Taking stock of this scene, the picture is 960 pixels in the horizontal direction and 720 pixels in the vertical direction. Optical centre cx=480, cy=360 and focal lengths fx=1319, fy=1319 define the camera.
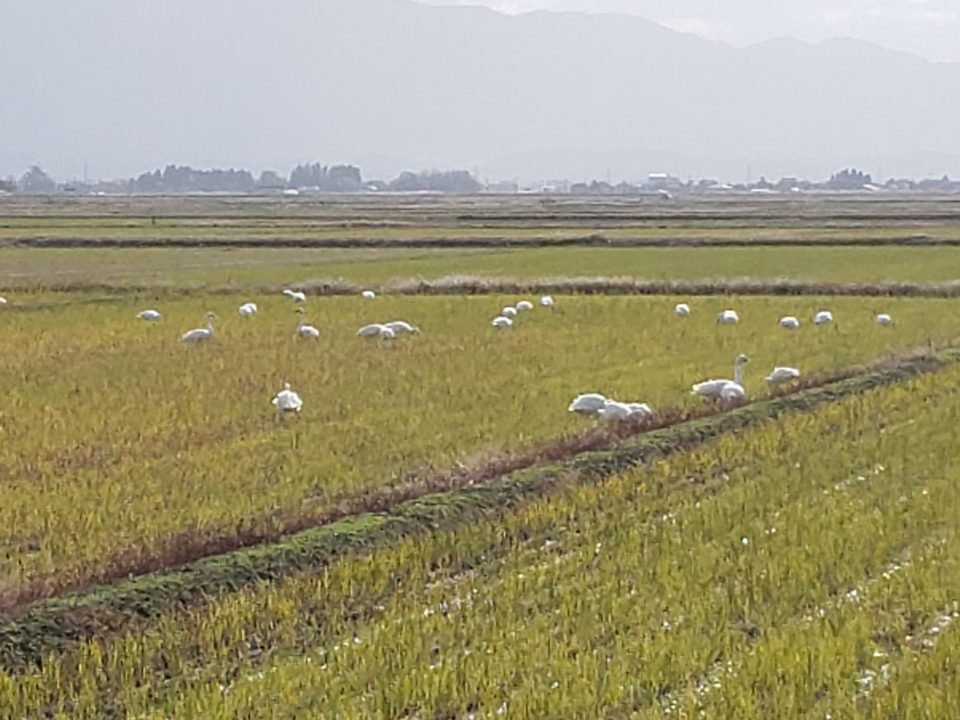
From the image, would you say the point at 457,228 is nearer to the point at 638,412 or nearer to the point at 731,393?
the point at 731,393

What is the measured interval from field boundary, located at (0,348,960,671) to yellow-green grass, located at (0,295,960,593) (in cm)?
43

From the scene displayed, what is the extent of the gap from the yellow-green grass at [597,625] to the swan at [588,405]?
275 centimetres

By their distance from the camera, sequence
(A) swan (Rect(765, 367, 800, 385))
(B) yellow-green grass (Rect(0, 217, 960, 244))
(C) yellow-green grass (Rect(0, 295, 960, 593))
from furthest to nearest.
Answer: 1. (B) yellow-green grass (Rect(0, 217, 960, 244))
2. (A) swan (Rect(765, 367, 800, 385))
3. (C) yellow-green grass (Rect(0, 295, 960, 593))

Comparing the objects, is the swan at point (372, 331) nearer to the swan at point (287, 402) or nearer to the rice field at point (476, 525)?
the rice field at point (476, 525)

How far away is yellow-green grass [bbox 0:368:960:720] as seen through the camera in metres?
4.83

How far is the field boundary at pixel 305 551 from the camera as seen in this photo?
18.5 feet

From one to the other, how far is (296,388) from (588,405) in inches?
124

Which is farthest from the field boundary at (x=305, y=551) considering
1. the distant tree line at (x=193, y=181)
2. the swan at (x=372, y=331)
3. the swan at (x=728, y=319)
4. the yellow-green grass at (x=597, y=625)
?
the distant tree line at (x=193, y=181)

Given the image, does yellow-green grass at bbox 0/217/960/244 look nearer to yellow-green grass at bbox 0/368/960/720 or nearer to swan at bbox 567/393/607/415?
swan at bbox 567/393/607/415

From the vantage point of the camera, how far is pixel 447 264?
29.8 metres

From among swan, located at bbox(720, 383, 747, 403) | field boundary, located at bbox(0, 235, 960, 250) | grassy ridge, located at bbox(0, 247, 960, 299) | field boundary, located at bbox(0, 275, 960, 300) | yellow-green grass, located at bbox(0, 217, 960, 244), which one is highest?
swan, located at bbox(720, 383, 747, 403)

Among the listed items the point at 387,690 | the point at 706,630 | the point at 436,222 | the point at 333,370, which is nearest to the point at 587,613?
the point at 706,630

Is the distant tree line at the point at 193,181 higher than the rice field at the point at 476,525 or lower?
lower

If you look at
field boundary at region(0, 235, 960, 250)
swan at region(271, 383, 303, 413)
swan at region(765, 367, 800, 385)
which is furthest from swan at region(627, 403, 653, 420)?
field boundary at region(0, 235, 960, 250)
